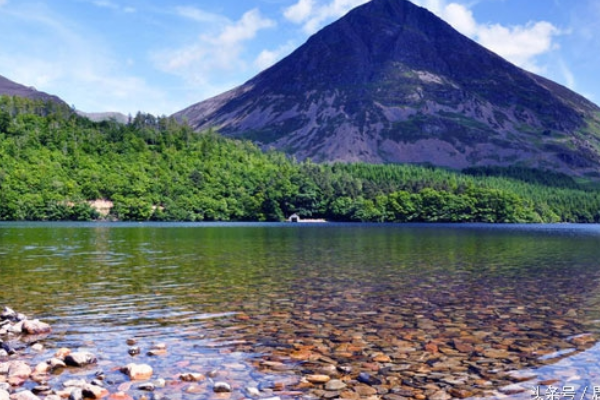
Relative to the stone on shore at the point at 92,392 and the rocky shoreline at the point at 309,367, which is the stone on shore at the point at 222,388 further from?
the stone on shore at the point at 92,392

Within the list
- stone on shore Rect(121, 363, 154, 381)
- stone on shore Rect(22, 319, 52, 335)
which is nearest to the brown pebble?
stone on shore Rect(121, 363, 154, 381)

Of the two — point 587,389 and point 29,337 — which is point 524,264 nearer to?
point 587,389

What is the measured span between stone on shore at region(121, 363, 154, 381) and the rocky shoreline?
0.03m

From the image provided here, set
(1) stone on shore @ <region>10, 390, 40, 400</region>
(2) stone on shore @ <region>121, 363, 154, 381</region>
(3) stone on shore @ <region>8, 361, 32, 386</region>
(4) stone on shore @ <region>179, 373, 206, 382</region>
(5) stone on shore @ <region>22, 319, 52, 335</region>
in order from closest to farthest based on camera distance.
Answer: (1) stone on shore @ <region>10, 390, 40, 400</region>, (3) stone on shore @ <region>8, 361, 32, 386</region>, (4) stone on shore @ <region>179, 373, 206, 382</region>, (2) stone on shore @ <region>121, 363, 154, 381</region>, (5) stone on shore @ <region>22, 319, 52, 335</region>

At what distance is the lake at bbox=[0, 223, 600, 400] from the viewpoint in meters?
15.0

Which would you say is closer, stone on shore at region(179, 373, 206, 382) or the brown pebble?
stone on shore at region(179, 373, 206, 382)

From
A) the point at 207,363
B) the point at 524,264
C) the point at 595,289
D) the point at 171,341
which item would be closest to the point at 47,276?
the point at 171,341

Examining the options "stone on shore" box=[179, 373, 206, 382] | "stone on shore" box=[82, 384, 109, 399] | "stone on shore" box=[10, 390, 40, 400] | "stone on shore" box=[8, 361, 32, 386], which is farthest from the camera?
"stone on shore" box=[179, 373, 206, 382]

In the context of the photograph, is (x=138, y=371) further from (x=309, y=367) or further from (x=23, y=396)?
(x=309, y=367)

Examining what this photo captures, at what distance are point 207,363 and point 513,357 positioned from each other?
10518 mm

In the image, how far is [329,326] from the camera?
868 inches

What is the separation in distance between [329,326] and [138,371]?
30.3 ft

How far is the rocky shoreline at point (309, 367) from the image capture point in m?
14.0

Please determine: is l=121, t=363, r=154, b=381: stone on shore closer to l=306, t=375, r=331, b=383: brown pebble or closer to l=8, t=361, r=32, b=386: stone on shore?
l=8, t=361, r=32, b=386: stone on shore
